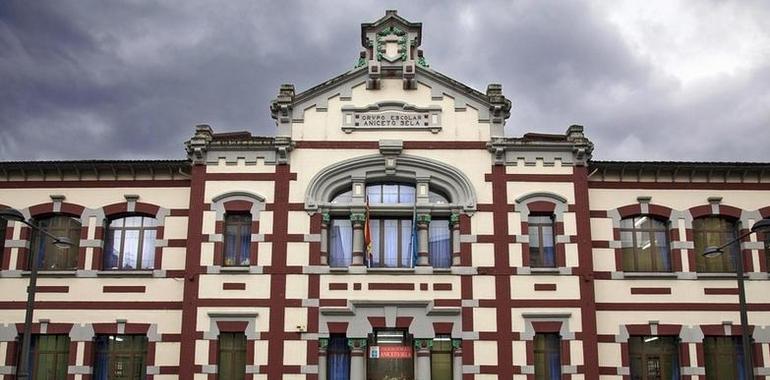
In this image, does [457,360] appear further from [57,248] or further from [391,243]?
[57,248]

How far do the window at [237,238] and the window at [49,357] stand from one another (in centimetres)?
617

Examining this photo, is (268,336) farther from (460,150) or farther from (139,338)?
(460,150)

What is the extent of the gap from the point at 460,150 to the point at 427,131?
1.34m

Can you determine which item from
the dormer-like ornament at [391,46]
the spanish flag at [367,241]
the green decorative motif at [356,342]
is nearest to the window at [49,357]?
the green decorative motif at [356,342]

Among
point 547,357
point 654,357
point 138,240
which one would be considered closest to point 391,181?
point 547,357

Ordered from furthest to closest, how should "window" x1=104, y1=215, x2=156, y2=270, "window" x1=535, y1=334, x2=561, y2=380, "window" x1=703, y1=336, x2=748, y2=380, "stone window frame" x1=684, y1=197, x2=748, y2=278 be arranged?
1. "window" x1=104, y1=215, x2=156, y2=270
2. "stone window frame" x1=684, y1=197, x2=748, y2=278
3. "window" x1=703, y1=336, x2=748, y2=380
4. "window" x1=535, y1=334, x2=561, y2=380

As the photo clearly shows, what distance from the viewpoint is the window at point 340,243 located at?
89.8ft

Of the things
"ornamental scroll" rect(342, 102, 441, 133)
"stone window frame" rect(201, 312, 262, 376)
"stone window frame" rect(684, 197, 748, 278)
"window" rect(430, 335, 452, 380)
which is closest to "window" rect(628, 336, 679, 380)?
"stone window frame" rect(684, 197, 748, 278)

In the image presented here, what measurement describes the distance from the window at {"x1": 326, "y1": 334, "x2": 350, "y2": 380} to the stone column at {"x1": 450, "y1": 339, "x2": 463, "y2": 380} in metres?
3.46

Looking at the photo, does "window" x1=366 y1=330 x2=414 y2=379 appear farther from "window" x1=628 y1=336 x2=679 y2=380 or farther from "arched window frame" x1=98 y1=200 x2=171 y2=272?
"arched window frame" x1=98 y1=200 x2=171 y2=272

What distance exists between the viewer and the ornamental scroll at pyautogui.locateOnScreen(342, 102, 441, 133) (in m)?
28.2

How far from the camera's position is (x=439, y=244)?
90.6ft

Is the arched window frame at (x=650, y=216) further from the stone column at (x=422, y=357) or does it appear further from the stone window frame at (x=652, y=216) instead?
the stone column at (x=422, y=357)

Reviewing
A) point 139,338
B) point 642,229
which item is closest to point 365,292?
point 139,338
